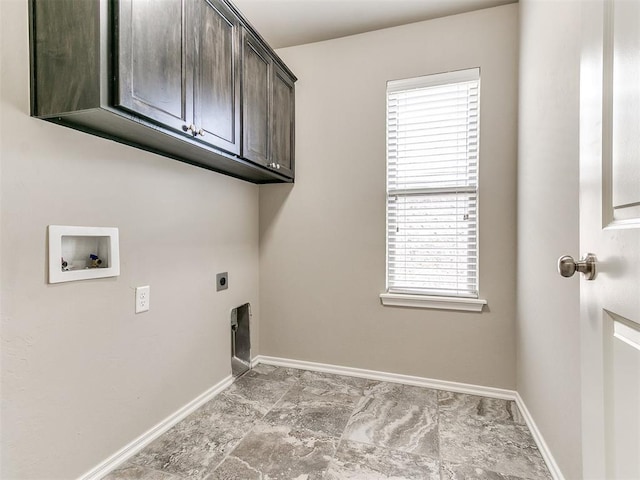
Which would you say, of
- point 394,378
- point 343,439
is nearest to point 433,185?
point 394,378

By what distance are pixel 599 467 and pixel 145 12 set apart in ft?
6.47

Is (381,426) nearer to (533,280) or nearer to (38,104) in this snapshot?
(533,280)

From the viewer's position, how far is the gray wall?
2.23 m

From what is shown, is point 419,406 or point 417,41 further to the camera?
point 417,41

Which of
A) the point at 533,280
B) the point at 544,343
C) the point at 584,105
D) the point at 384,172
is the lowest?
the point at 544,343

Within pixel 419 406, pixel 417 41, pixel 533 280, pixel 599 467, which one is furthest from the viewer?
pixel 417 41

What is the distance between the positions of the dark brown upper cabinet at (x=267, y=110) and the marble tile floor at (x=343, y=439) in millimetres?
1599

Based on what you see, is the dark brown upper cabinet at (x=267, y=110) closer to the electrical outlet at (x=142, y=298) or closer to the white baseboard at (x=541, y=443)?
the electrical outlet at (x=142, y=298)

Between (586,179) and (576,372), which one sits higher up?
(586,179)

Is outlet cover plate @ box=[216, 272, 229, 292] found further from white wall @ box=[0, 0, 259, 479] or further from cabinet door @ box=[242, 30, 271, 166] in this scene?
cabinet door @ box=[242, 30, 271, 166]

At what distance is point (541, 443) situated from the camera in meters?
1.67

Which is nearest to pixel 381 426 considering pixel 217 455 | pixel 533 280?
pixel 217 455

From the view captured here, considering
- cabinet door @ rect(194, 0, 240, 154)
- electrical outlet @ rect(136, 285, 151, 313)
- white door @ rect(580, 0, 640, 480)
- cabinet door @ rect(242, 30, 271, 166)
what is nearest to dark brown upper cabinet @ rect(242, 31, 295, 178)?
cabinet door @ rect(242, 30, 271, 166)

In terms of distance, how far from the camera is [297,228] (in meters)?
2.72
